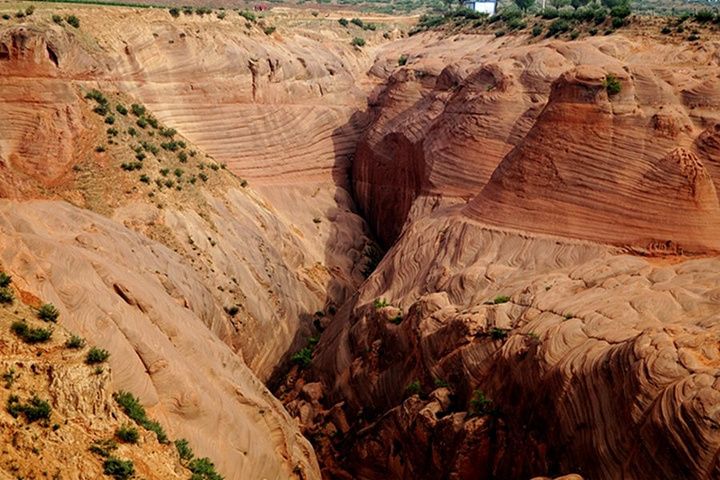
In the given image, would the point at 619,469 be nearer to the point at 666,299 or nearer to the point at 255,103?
the point at 666,299

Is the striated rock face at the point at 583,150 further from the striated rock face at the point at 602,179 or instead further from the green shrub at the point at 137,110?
the green shrub at the point at 137,110

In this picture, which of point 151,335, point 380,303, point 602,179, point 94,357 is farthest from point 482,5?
point 94,357

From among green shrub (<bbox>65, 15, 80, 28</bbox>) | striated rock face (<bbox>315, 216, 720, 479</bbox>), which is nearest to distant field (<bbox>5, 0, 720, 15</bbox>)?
green shrub (<bbox>65, 15, 80, 28</bbox>)

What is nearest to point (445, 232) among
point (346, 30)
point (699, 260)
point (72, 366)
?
point (699, 260)

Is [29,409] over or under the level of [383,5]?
over

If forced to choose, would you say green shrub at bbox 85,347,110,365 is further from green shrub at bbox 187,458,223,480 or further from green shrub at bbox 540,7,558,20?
green shrub at bbox 540,7,558,20

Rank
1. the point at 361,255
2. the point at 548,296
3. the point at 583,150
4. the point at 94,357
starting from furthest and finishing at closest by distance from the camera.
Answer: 1. the point at 361,255
2. the point at 583,150
3. the point at 548,296
4. the point at 94,357

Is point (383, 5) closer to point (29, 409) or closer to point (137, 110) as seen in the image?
point (137, 110)
